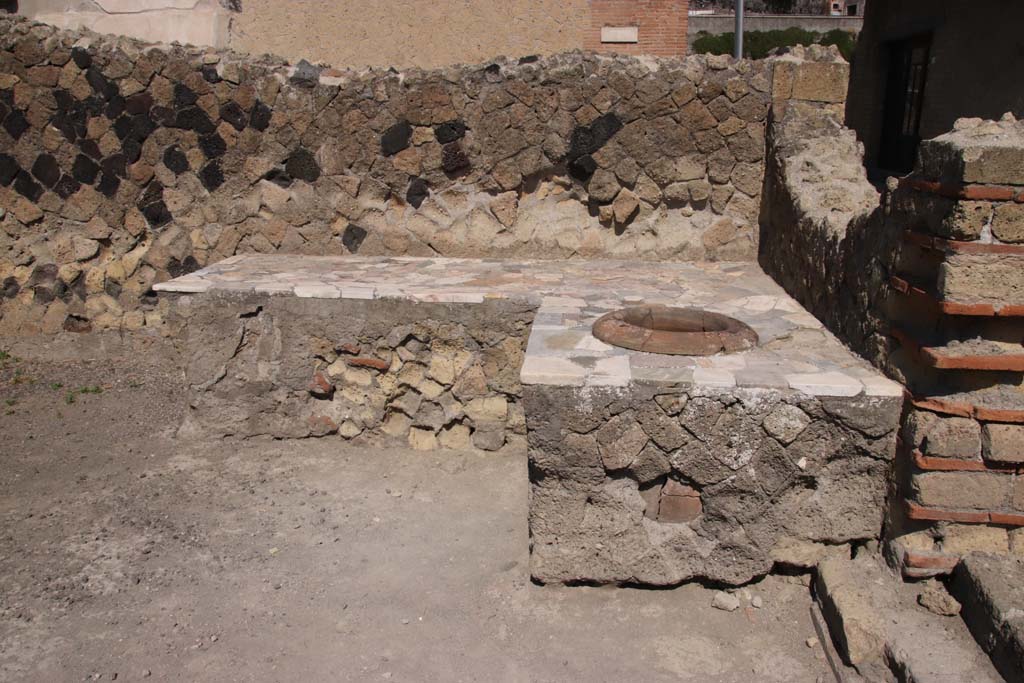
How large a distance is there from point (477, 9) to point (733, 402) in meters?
8.11


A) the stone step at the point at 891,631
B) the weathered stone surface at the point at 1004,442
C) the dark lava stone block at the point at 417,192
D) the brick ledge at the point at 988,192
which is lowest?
the stone step at the point at 891,631

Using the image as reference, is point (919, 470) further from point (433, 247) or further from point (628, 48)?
point (628, 48)

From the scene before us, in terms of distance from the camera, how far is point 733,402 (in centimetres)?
273

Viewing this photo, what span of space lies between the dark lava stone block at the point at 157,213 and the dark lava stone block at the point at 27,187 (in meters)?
0.68

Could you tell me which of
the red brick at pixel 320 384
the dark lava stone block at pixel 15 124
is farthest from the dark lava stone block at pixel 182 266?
the red brick at pixel 320 384

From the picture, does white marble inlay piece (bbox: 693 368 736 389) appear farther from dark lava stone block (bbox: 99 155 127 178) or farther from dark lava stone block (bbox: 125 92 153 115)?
dark lava stone block (bbox: 99 155 127 178)

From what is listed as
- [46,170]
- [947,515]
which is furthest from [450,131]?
[947,515]

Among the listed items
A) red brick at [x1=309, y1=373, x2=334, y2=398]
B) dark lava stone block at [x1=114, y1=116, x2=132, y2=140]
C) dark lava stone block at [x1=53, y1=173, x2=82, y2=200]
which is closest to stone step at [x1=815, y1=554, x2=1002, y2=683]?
red brick at [x1=309, y1=373, x2=334, y2=398]

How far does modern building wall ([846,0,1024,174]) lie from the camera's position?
7.79m

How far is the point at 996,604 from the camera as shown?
2350 mm

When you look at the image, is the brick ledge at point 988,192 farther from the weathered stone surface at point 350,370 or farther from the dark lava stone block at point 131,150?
the dark lava stone block at point 131,150

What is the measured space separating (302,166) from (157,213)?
1024 millimetres

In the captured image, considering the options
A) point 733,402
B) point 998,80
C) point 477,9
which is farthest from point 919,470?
point 477,9

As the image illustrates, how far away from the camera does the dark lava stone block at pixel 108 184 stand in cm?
529
